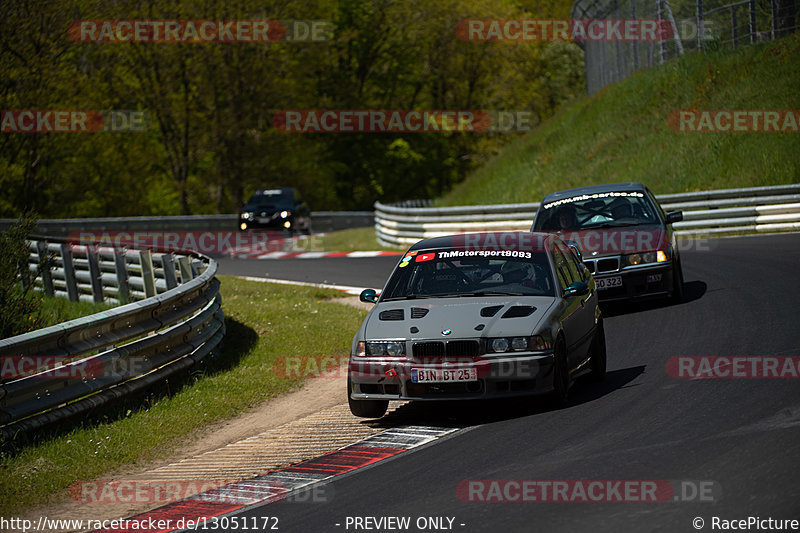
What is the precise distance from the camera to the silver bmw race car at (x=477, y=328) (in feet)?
27.2

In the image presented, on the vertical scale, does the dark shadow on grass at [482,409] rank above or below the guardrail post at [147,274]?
below

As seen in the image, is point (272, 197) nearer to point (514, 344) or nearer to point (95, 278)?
point (95, 278)

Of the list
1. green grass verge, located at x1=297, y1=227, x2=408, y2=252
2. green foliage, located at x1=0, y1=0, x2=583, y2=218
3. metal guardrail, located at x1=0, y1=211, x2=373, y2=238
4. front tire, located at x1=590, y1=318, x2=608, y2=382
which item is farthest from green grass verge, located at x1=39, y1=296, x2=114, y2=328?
metal guardrail, located at x1=0, y1=211, x2=373, y2=238

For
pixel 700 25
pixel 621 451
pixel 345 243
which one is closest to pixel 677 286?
pixel 621 451

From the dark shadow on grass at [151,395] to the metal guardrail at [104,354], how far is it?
0.38ft

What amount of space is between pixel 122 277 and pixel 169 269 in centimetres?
157

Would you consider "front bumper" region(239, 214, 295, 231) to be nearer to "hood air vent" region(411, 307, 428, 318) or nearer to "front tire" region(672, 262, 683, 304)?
"front tire" region(672, 262, 683, 304)

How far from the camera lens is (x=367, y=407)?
348 inches

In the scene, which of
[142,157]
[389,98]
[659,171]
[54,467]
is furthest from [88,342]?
[389,98]

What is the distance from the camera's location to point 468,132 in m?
69.5

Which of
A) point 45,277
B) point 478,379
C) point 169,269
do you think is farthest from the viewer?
point 45,277

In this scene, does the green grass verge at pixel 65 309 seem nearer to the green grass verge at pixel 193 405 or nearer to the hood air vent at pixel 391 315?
the green grass verge at pixel 193 405

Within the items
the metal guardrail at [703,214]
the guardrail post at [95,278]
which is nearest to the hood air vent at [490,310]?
the guardrail post at [95,278]

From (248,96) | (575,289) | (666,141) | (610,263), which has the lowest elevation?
(610,263)
